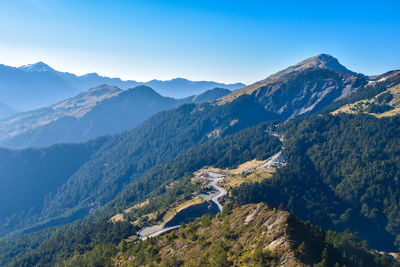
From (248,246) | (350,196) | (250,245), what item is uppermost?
(250,245)

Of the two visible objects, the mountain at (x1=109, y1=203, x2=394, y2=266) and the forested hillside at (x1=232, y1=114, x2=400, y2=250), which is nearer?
the mountain at (x1=109, y1=203, x2=394, y2=266)

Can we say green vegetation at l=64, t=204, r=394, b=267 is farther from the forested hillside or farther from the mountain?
the forested hillside

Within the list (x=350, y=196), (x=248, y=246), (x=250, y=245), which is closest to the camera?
(x=250, y=245)

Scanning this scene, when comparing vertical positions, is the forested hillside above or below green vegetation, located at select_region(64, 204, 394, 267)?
below

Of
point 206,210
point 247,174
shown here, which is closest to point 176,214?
point 206,210

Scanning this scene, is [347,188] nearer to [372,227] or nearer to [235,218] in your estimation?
[372,227]

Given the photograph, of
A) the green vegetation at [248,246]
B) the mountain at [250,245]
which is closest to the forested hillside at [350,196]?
the green vegetation at [248,246]

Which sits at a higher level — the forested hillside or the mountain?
the mountain

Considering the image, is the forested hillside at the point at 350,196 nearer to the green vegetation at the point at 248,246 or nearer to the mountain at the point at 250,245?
the green vegetation at the point at 248,246

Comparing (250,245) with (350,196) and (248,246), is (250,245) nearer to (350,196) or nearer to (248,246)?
(248,246)

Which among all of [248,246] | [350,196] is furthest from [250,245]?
[350,196]

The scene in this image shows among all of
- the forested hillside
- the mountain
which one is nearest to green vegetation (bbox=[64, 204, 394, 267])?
the mountain

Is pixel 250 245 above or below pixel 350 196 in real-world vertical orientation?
above

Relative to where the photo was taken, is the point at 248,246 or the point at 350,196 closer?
the point at 248,246
